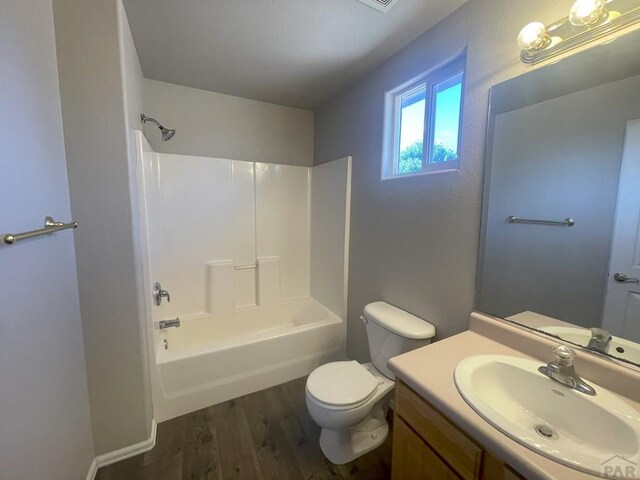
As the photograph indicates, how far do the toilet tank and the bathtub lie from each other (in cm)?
63

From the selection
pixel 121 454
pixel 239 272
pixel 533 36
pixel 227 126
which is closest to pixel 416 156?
pixel 533 36

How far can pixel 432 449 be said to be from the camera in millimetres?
890

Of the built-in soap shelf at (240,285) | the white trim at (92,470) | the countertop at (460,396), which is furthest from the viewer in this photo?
the built-in soap shelf at (240,285)

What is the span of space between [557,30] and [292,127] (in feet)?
7.06

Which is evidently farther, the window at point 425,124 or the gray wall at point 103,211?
the window at point 425,124

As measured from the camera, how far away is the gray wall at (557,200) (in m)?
0.92

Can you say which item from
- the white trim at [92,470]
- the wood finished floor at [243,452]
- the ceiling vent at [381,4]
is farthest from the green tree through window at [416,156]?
the white trim at [92,470]

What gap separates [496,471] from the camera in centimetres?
70

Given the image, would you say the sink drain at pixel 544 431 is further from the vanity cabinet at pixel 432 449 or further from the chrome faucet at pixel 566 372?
the vanity cabinet at pixel 432 449

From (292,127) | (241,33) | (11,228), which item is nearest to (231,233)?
(292,127)

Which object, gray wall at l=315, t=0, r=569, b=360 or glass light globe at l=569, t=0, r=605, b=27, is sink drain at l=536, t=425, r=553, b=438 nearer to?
gray wall at l=315, t=0, r=569, b=360

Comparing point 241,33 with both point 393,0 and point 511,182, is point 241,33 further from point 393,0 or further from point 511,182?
point 511,182

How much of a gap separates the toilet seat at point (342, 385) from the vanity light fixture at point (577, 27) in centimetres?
167

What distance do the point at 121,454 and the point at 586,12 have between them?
9.24ft
